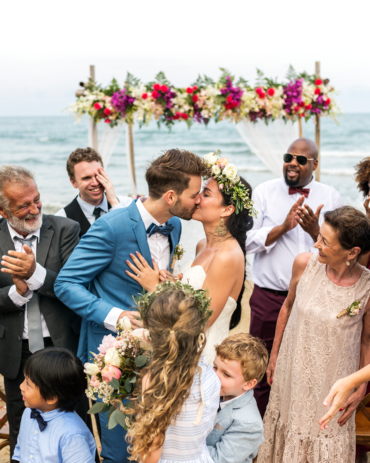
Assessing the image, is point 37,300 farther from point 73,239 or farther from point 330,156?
point 330,156

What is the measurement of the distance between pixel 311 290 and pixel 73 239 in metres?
1.82

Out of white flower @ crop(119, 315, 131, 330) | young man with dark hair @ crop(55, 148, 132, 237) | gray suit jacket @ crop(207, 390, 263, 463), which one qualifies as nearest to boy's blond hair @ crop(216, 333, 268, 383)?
gray suit jacket @ crop(207, 390, 263, 463)

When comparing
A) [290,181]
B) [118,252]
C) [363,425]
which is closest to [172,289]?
[118,252]

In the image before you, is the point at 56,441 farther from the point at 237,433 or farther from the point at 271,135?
the point at 271,135

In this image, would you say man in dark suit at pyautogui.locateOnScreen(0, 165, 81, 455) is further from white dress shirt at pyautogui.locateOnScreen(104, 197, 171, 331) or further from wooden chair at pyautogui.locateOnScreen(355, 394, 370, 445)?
wooden chair at pyautogui.locateOnScreen(355, 394, 370, 445)

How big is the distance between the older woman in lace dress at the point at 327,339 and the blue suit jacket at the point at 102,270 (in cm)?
119

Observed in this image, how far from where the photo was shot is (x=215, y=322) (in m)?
3.14

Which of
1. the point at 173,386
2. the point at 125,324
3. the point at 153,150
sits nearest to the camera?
the point at 173,386

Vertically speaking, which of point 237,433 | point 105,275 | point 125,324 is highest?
point 105,275

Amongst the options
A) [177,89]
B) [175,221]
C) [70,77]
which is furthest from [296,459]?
[70,77]

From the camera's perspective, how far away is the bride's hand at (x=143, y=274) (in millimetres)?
2783

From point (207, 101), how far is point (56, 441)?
5975 mm

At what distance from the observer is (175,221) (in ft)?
10.9

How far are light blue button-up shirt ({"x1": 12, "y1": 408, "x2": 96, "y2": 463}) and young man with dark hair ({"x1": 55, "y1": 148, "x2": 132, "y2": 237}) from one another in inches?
86.0
